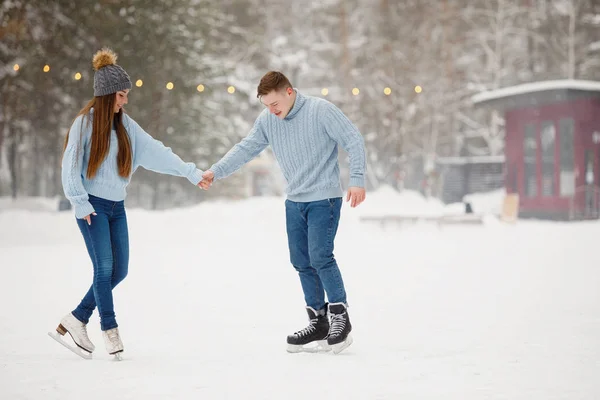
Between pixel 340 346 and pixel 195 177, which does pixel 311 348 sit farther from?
pixel 195 177

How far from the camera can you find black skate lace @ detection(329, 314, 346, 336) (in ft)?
18.6

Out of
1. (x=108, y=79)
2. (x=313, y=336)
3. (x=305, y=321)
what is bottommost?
(x=305, y=321)

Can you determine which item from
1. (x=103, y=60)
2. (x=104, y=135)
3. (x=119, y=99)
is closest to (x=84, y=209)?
(x=104, y=135)

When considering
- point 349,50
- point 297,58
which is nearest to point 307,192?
point 297,58

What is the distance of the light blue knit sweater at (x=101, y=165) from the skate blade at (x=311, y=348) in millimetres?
1445

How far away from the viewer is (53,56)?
30.3m

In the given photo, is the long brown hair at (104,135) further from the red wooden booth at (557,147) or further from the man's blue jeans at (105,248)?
the red wooden booth at (557,147)

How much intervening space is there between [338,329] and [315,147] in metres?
1.27

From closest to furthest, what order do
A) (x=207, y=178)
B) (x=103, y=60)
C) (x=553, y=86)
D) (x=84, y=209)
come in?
(x=84, y=209)
(x=103, y=60)
(x=207, y=178)
(x=553, y=86)

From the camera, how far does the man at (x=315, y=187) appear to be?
5684mm

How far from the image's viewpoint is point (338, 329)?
5.67 meters

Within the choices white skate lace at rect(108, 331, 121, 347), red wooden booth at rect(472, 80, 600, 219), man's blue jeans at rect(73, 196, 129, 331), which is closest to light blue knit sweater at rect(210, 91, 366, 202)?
man's blue jeans at rect(73, 196, 129, 331)

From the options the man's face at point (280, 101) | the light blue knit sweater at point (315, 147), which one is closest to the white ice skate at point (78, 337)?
the light blue knit sweater at point (315, 147)

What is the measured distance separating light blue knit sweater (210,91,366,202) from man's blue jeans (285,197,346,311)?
0.08m
